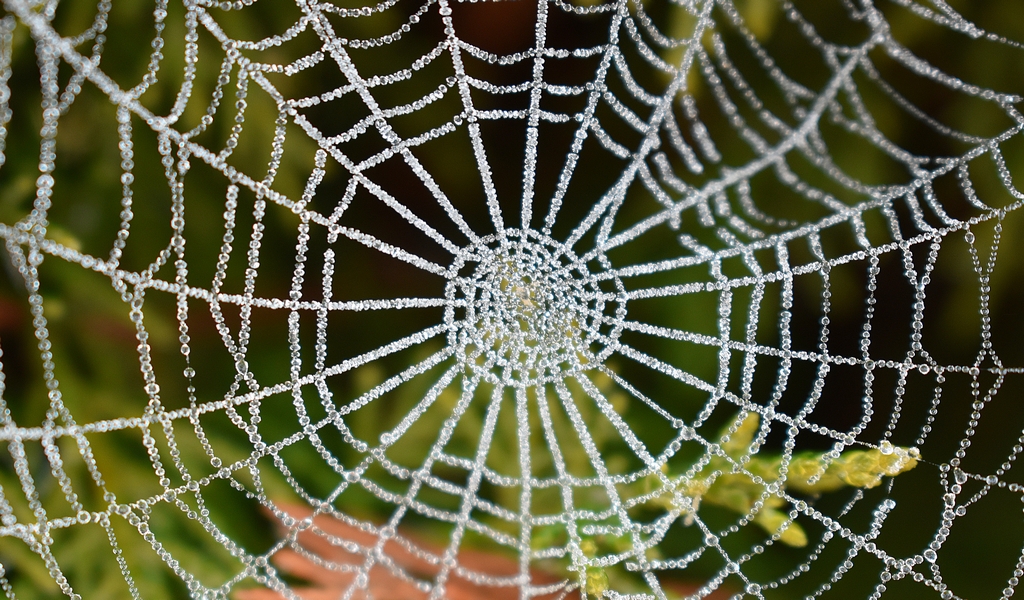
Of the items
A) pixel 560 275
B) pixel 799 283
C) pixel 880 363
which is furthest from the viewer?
pixel 799 283

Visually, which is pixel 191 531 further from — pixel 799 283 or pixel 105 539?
pixel 799 283

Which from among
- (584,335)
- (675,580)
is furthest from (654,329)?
(675,580)

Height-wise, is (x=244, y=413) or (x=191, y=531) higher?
(x=244, y=413)

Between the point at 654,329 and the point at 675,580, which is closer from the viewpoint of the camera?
the point at 654,329

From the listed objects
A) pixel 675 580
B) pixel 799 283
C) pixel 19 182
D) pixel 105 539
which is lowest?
pixel 675 580
